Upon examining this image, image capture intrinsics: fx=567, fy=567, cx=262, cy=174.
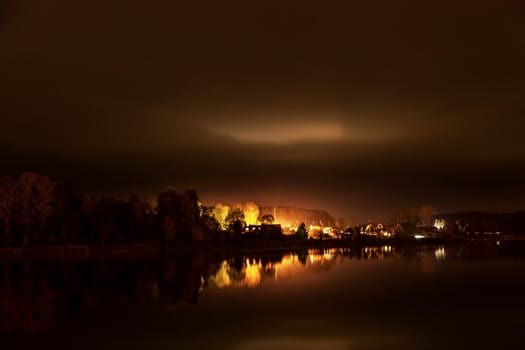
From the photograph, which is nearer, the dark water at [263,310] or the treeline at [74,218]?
the dark water at [263,310]

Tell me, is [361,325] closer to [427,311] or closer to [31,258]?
[427,311]

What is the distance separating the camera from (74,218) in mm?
62469

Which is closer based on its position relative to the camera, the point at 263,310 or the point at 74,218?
the point at 263,310

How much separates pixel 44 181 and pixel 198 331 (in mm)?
50830

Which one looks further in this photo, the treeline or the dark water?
the treeline

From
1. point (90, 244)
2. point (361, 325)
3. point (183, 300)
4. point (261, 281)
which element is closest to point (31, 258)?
point (90, 244)

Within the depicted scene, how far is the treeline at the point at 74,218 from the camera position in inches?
2360

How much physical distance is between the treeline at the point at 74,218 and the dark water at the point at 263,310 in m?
23.7

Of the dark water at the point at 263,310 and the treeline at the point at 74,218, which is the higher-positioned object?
the treeline at the point at 74,218

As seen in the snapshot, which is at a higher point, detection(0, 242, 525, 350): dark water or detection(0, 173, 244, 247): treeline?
detection(0, 173, 244, 247): treeline

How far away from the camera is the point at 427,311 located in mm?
20875

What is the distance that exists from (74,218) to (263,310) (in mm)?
45747

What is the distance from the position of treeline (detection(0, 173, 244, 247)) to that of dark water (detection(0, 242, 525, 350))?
23723 mm

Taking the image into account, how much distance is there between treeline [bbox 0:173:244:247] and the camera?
197 ft
